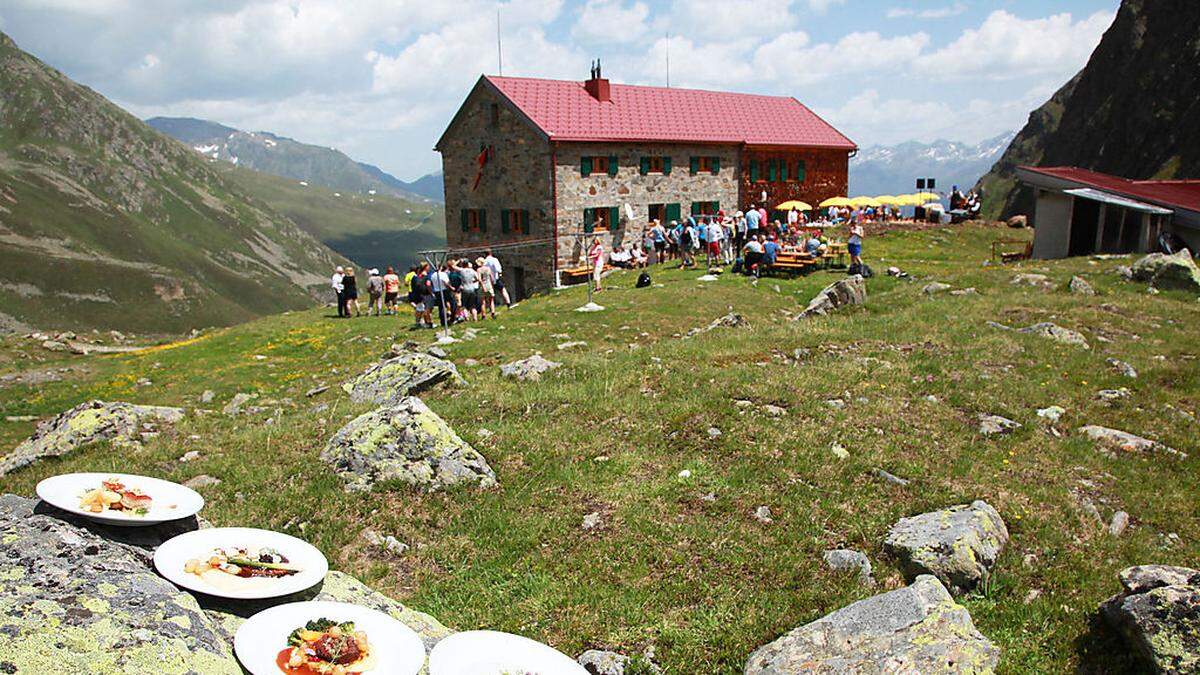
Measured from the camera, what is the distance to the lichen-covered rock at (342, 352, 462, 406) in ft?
45.6

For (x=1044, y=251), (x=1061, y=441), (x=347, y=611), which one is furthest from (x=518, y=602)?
(x=1044, y=251)

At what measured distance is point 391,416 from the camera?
393 inches

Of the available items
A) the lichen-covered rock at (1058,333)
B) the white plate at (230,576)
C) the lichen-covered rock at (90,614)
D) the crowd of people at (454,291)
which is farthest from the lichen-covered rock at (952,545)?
the crowd of people at (454,291)

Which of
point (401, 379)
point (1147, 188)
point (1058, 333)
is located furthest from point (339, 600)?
point (1147, 188)

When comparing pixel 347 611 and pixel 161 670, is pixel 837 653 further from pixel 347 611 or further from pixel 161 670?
pixel 161 670

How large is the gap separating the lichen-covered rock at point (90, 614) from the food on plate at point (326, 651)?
0.36 metres

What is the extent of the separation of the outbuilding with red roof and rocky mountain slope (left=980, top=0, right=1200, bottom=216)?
34.6m

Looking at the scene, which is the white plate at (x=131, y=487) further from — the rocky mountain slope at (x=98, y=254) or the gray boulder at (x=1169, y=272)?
the rocky mountain slope at (x=98, y=254)

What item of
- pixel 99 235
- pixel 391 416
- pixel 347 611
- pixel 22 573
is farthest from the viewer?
pixel 99 235

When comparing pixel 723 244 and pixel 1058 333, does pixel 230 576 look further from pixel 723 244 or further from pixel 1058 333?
pixel 723 244

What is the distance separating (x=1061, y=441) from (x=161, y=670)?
37.1 ft

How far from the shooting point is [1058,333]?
52.4 ft

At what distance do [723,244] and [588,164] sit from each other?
9171 millimetres

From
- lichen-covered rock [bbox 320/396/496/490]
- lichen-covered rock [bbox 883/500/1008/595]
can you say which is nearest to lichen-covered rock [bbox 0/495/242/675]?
lichen-covered rock [bbox 320/396/496/490]
